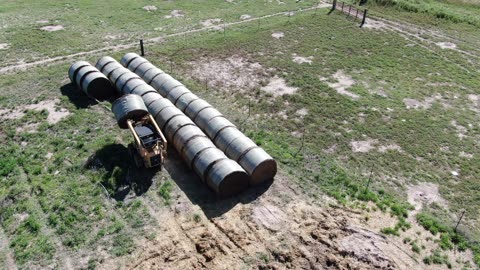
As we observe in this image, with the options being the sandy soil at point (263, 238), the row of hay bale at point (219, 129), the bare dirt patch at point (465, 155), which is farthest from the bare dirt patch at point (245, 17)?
the sandy soil at point (263, 238)

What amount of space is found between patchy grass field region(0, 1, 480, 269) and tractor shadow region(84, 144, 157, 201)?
0.27ft

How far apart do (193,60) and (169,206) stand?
18241 millimetres

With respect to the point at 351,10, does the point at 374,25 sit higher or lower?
lower

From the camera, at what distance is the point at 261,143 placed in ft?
78.1

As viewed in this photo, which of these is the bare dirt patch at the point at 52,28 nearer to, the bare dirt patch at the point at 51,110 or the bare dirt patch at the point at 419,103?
the bare dirt patch at the point at 51,110

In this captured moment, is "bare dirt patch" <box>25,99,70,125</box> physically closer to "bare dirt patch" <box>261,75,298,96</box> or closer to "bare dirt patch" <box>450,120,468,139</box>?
"bare dirt patch" <box>261,75,298,96</box>

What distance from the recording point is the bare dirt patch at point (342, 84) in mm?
29634

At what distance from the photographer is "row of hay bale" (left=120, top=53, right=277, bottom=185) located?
20.1 m

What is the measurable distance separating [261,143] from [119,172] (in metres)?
8.07

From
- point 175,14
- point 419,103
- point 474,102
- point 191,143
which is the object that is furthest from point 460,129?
point 175,14

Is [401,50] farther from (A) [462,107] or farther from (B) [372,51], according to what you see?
(A) [462,107]

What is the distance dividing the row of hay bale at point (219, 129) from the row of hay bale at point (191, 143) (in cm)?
63

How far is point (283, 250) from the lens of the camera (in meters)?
16.9

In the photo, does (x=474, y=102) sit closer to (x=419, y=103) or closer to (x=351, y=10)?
(x=419, y=103)
